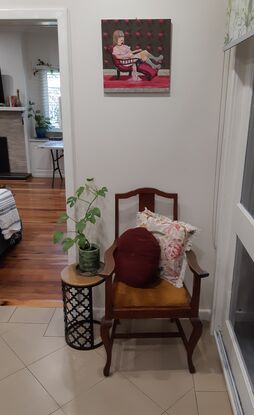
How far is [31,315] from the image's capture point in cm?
258

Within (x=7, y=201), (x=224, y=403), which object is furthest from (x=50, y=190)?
(x=224, y=403)

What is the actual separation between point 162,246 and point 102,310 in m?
0.80

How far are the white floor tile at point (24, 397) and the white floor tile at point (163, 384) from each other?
47cm

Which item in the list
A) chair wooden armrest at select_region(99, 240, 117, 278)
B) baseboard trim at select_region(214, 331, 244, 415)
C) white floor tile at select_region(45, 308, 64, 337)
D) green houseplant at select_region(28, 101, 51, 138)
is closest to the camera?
baseboard trim at select_region(214, 331, 244, 415)

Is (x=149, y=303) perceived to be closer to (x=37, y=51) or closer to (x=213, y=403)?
(x=213, y=403)

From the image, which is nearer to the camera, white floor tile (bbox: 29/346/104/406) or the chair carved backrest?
white floor tile (bbox: 29/346/104/406)

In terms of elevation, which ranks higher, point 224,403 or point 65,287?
point 65,287

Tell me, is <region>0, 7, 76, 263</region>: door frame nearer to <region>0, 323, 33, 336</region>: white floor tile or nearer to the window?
<region>0, 323, 33, 336</region>: white floor tile

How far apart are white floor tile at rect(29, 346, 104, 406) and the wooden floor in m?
0.64

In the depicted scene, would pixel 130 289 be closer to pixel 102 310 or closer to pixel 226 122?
pixel 102 310

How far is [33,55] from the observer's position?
6.32 meters

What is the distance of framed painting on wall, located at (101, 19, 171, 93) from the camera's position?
1954 mm

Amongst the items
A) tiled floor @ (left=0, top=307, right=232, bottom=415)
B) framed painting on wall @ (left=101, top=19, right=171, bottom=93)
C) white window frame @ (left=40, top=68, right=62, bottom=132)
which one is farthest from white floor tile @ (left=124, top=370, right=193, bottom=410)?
white window frame @ (left=40, top=68, right=62, bottom=132)

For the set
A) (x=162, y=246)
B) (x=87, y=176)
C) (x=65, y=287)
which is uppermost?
(x=87, y=176)
